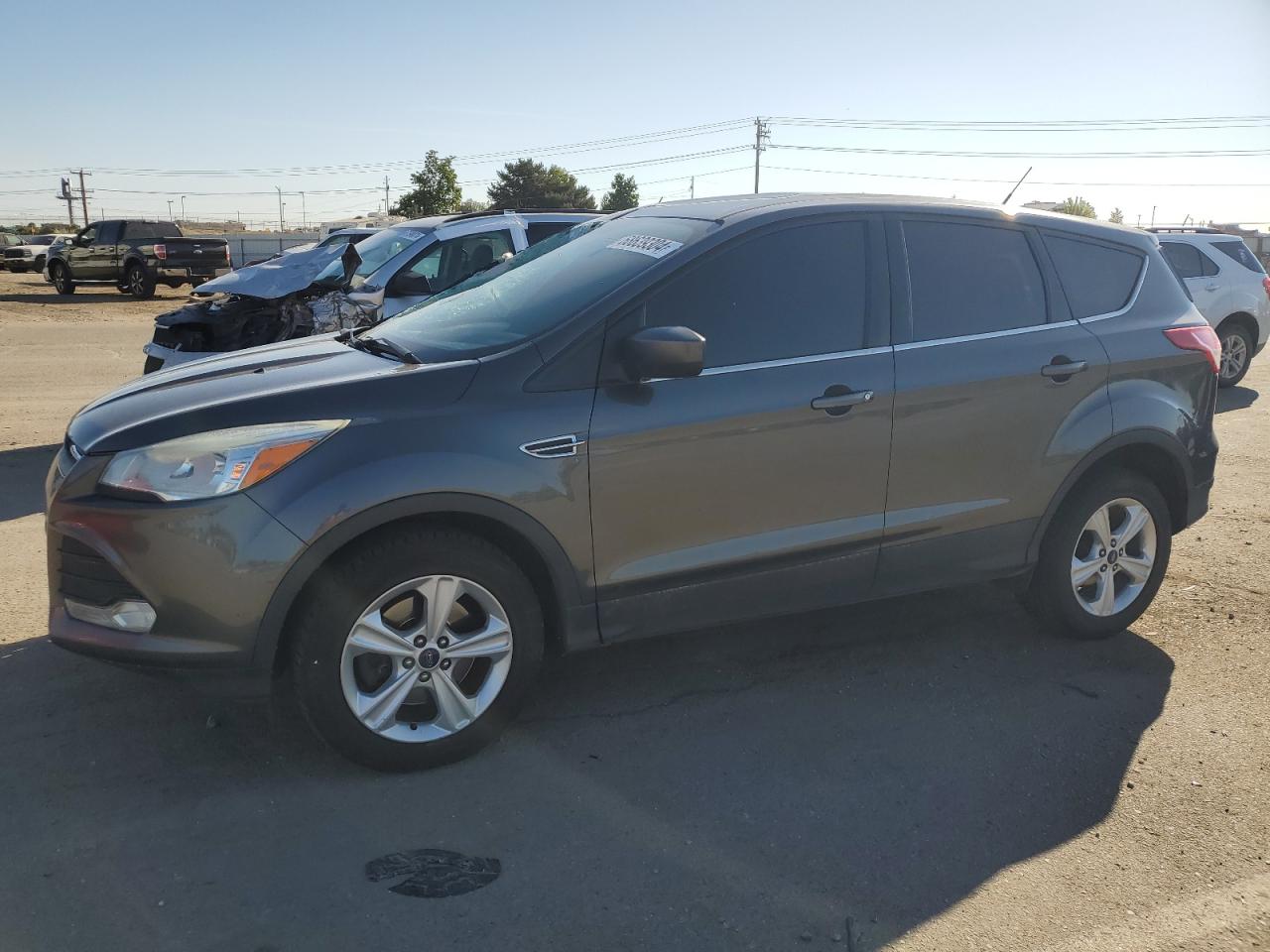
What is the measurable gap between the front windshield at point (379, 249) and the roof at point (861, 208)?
4802 millimetres

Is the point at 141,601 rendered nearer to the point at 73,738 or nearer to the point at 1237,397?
the point at 73,738

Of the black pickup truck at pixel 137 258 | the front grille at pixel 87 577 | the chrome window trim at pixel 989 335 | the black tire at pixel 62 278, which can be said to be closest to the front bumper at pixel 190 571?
the front grille at pixel 87 577

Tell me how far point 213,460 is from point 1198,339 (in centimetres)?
427

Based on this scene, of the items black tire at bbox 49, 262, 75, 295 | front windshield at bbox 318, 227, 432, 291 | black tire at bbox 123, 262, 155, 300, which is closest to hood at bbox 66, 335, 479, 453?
front windshield at bbox 318, 227, 432, 291

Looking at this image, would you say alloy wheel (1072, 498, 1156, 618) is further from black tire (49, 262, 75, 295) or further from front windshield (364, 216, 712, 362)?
black tire (49, 262, 75, 295)

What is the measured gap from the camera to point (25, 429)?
30.5ft

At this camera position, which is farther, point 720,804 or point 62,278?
point 62,278

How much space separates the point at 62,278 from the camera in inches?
1102

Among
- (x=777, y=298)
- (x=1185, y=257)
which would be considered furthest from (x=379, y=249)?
(x=1185, y=257)

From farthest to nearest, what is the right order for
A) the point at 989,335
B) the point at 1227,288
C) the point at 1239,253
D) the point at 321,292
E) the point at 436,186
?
the point at 436,186 < the point at 1239,253 < the point at 1227,288 < the point at 321,292 < the point at 989,335

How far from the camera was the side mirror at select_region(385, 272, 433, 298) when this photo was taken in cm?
804

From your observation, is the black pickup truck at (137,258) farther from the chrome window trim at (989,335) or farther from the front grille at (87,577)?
the chrome window trim at (989,335)

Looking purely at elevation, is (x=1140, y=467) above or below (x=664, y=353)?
below

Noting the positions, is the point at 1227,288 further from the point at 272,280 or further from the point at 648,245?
the point at 648,245
